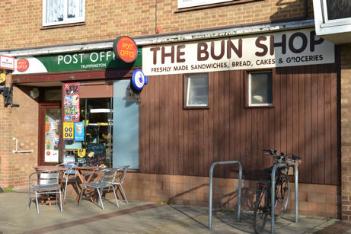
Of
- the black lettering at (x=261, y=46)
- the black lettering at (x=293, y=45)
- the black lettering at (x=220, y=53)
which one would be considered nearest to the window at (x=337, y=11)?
the black lettering at (x=293, y=45)

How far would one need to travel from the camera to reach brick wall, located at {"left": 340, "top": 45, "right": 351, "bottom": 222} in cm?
906

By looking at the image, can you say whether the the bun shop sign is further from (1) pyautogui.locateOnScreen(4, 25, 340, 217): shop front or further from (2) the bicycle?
(2) the bicycle

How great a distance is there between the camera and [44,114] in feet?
47.2

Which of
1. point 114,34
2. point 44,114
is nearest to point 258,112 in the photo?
point 114,34

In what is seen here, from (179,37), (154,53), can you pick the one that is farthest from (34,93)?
(179,37)

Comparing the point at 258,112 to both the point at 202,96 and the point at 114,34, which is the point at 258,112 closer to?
the point at 202,96

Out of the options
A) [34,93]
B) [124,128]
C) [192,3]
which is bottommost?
[124,128]

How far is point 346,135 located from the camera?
9.09m

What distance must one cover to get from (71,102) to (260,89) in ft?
15.3

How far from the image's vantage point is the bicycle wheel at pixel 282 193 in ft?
29.1

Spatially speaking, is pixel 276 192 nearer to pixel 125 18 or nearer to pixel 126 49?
pixel 126 49

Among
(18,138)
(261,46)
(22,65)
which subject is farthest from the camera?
(18,138)

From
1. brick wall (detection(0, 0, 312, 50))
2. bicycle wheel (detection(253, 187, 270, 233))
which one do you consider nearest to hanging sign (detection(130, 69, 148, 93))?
brick wall (detection(0, 0, 312, 50))

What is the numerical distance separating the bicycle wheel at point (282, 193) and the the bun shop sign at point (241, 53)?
2176 millimetres
